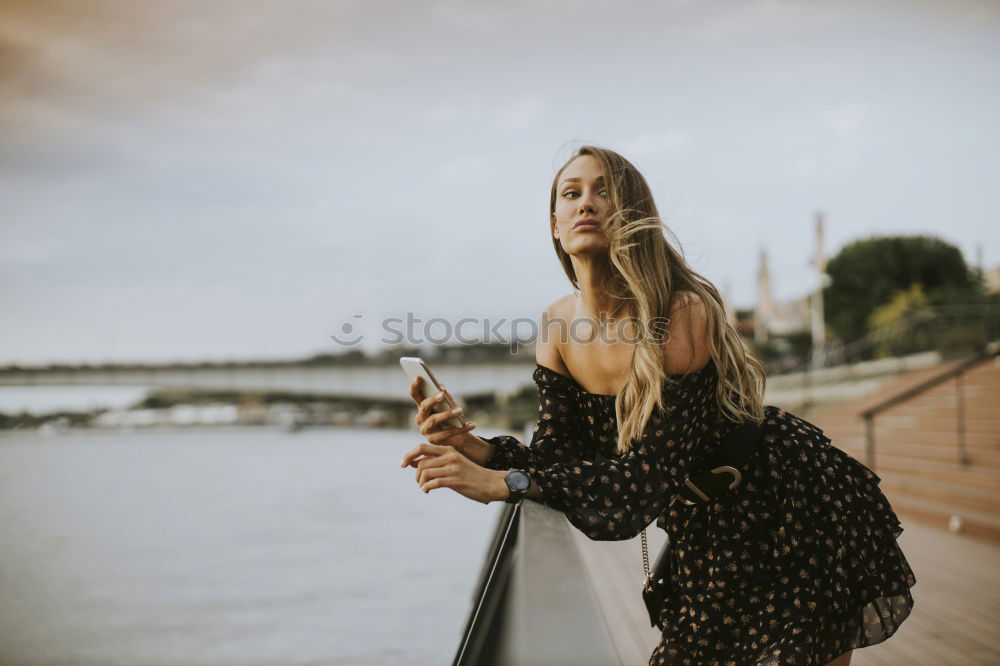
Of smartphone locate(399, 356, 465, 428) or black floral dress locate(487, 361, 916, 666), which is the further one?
black floral dress locate(487, 361, 916, 666)

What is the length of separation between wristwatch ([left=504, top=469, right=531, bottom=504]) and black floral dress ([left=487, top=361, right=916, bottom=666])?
29 cm

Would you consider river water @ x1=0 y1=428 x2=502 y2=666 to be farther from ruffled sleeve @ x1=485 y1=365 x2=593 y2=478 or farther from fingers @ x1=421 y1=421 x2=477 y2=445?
fingers @ x1=421 y1=421 x2=477 y2=445

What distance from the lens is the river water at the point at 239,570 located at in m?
11.0

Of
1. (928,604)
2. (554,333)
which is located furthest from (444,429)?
(928,604)

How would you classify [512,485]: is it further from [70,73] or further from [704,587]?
[70,73]

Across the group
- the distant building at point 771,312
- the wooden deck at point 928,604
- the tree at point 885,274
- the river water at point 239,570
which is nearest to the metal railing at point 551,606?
the wooden deck at point 928,604

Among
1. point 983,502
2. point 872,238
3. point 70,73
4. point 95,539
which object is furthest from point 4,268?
point 983,502

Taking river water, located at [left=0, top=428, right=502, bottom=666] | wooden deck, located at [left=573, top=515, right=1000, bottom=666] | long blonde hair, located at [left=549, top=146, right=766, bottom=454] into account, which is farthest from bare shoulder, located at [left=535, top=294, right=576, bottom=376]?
river water, located at [left=0, top=428, right=502, bottom=666]

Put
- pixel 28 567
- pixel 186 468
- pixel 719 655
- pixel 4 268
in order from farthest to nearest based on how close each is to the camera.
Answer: pixel 4 268 < pixel 186 468 < pixel 28 567 < pixel 719 655

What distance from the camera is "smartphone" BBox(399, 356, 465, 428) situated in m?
1.56

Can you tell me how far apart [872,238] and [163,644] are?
147ft

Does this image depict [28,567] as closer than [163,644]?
No

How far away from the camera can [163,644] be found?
11.7 m

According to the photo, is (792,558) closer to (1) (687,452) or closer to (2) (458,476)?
(1) (687,452)
